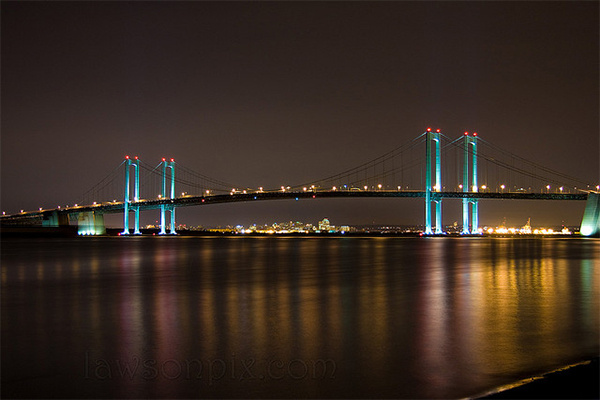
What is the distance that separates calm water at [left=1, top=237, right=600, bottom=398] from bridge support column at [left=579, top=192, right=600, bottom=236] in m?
46.4

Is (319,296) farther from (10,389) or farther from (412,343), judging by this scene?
(10,389)

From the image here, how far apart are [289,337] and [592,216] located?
57188mm

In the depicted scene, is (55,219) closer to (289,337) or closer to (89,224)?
(89,224)

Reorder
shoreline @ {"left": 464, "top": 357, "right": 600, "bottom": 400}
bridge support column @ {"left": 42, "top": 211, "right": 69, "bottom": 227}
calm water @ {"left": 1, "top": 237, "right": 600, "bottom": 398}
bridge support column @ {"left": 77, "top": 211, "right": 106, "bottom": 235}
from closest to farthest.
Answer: shoreline @ {"left": 464, "top": 357, "right": 600, "bottom": 400} < calm water @ {"left": 1, "top": 237, "right": 600, "bottom": 398} < bridge support column @ {"left": 77, "top": 211, "right": 106, "bottom": 235} < bridge support column @ {"left": 42, "top": 211, "right": 69, "bottom": 227}

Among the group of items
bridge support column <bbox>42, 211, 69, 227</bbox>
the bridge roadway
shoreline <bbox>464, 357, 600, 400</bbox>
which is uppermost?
the bridge roadway

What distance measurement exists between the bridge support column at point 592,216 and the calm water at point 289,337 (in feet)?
152

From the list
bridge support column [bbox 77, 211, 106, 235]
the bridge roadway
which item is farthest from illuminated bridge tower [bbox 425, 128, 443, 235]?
bridge support column [bbox 77, 211, 106, 235]

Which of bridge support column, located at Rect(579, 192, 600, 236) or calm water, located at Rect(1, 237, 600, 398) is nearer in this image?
calm water, located at Rect(1, 237, 600, 398)

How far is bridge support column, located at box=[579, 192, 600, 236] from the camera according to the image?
54969 millimetres

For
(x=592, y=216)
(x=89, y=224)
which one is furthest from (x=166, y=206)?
(x=592, y=216)

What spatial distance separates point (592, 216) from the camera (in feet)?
185

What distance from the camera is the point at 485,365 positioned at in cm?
590

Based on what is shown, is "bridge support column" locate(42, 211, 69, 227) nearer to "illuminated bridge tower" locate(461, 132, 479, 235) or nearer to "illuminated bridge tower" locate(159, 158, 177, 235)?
"illuminated bridge tower" locate(159, 158, 177, 235)

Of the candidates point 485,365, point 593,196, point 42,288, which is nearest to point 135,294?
point 42,288
